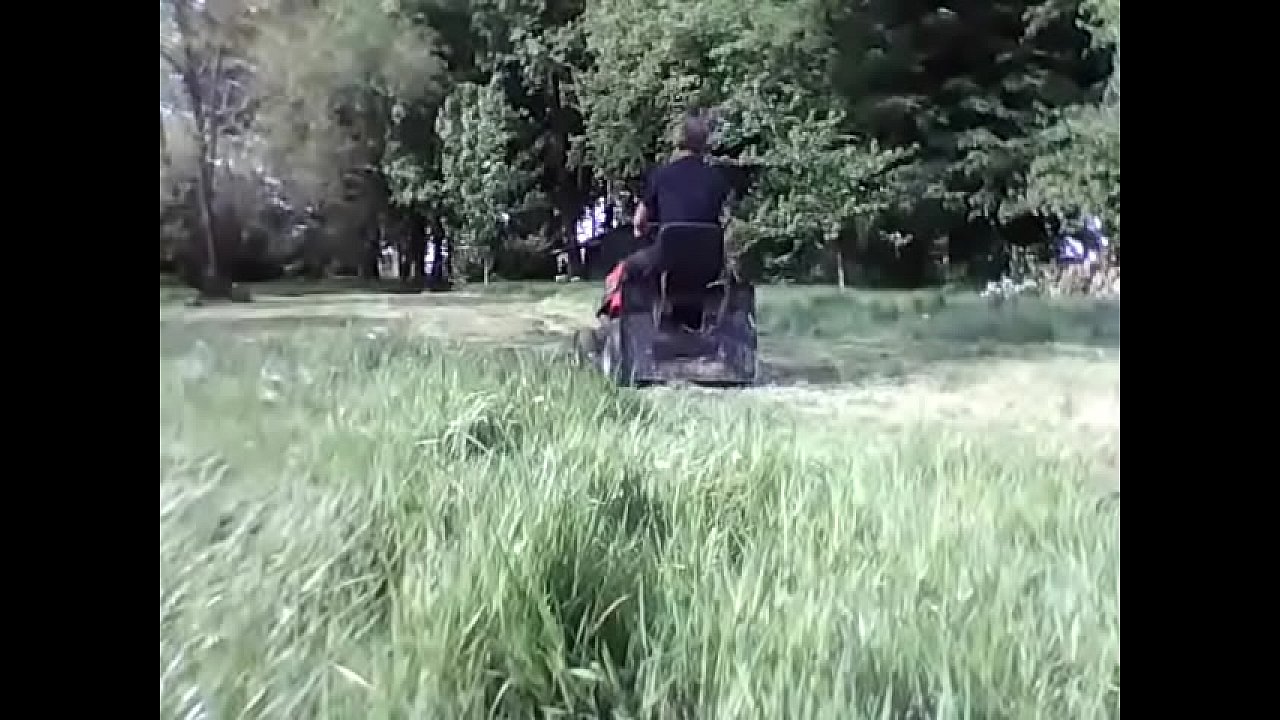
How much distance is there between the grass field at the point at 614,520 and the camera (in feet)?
3.22

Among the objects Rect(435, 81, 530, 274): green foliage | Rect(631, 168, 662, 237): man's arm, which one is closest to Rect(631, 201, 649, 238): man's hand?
Rect(631, 168, 662, 237): man's arm

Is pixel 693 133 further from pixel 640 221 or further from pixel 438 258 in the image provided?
pixel 438 258

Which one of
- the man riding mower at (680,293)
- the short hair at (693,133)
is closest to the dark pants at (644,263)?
the man riding mower at (680,293)

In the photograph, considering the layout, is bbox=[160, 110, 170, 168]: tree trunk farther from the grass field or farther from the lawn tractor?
the lawn tractor

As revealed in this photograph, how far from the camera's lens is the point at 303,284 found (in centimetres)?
109

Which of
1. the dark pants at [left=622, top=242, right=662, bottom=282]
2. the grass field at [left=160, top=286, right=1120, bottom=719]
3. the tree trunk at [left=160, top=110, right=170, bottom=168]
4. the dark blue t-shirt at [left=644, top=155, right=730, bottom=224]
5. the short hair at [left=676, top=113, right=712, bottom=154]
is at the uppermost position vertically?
the short hair at [left=676, top=113, right=712, bottom=154]

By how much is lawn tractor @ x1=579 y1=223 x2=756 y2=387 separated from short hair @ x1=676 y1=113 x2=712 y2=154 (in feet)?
0.26

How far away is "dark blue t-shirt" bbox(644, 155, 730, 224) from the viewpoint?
1.13 meters

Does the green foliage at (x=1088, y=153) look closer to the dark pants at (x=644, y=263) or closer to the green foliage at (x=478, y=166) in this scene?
the dark pants at (x=644, y=263)

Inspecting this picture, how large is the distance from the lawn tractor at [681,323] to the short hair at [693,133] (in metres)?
0.08
